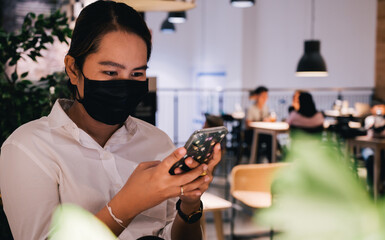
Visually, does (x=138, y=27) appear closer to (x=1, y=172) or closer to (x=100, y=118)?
(x=100, y=118)

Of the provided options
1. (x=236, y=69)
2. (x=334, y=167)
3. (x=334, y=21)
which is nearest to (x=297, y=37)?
(x=334, y=21)

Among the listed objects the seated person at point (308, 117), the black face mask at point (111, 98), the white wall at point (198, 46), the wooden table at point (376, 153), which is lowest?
the wooden table at point (376, 153)

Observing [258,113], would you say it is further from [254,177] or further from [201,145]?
[201,145]

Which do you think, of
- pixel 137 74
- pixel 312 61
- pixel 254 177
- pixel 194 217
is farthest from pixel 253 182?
pixel 312 61

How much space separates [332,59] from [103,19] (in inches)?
414

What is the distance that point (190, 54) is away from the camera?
14.5 m

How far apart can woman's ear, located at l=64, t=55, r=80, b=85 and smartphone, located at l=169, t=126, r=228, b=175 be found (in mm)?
478

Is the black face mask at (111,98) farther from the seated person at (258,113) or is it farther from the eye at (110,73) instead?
the seated person at (258,113)

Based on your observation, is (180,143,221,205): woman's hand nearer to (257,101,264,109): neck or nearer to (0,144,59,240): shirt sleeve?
(0,144,59,240): shirt sleeve

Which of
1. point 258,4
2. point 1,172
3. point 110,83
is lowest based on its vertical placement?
point 1,172

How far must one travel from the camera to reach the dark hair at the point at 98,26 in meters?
1.12

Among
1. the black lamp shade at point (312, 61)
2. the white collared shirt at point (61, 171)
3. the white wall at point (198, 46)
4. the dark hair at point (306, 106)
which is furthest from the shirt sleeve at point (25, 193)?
the white wall at point (198, 46)

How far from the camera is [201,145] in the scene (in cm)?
93

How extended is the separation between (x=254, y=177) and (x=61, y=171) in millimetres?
2118
